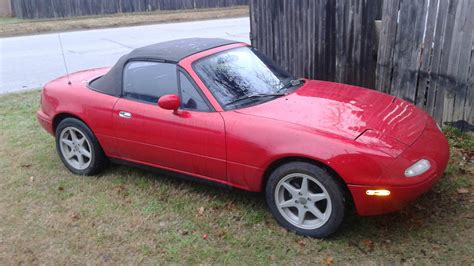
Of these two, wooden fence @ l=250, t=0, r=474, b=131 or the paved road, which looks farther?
the paved road

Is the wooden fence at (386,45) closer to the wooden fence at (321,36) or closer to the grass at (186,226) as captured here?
the wooden fence at (321,36)

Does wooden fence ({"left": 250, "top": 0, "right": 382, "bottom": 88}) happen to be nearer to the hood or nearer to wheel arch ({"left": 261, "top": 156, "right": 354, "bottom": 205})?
the hood

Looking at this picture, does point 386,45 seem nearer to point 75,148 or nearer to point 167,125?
point 167,125

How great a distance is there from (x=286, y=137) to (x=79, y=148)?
2.60 meters

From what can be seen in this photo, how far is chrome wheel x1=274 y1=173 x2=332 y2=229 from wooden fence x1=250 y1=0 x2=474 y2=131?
284cm

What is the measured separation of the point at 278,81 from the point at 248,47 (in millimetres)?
574

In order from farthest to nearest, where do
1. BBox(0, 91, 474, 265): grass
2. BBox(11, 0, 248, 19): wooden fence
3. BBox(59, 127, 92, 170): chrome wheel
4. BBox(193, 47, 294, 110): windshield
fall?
BBox(11, 0, 248, 19): wooden fence
BBox(59, 127, 92, 170): chrome wheel
BBox(193, 47, 294, 110): windshield
BBox(0, 91, 474, 265): grass

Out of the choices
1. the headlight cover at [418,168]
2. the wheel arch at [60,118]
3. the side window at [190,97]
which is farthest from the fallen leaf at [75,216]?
the headlight cover at [418,168]

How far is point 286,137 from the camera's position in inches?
142

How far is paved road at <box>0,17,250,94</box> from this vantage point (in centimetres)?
1068

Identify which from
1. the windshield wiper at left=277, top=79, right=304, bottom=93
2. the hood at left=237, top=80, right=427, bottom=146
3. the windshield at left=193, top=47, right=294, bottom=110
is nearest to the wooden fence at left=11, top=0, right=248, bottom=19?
the windshield at left=193, top=47, right=294, bottom=110

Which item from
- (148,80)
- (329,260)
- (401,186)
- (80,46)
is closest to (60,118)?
(148,80)

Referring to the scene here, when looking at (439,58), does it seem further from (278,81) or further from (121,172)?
(121,172)

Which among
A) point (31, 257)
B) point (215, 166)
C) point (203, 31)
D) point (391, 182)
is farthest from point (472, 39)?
point (203, 31)
